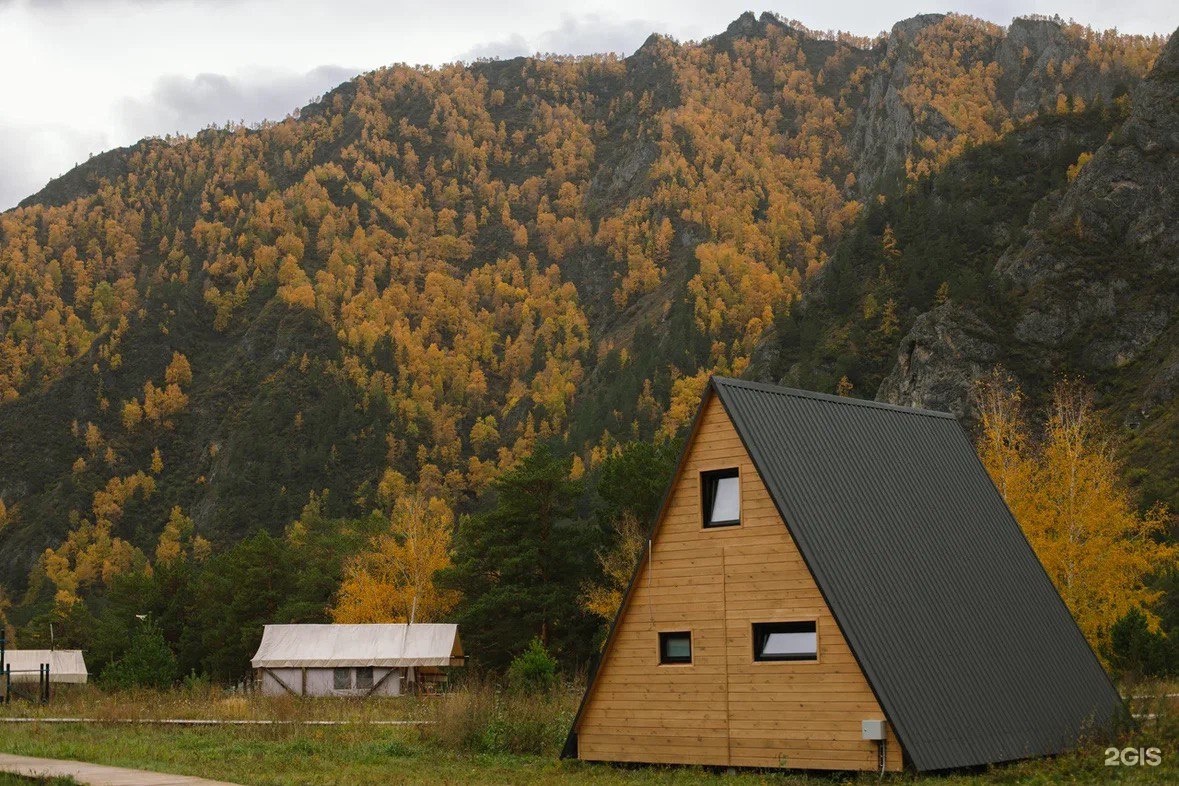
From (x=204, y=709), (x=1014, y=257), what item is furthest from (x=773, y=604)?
(x=1014, y=257)

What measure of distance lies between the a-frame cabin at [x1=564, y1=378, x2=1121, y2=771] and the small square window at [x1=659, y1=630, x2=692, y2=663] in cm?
4

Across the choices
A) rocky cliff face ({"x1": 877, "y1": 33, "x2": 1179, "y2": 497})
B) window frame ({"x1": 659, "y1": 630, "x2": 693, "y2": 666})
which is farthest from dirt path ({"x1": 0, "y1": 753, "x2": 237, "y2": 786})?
rocky cliff face ({"x1": 877, "y1": 33, "x2": 1179, "y2": 497})

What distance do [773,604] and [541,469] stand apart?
1547 inches

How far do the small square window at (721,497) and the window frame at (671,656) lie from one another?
2319mm

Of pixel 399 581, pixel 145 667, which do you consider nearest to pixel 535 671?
pixel 145 667

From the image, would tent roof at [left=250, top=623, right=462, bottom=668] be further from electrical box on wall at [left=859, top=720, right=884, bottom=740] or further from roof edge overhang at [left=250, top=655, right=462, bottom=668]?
electrical box on wall at [left=859, top=720, right=884, bottom=740]

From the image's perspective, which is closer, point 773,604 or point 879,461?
point 773,604

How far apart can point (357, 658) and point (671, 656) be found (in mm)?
42620

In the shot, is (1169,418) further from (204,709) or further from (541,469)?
(204,709)

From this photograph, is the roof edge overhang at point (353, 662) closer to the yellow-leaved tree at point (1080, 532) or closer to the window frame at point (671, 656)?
the yellow-leaved tree at point (1080, 532)

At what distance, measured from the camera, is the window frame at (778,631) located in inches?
947

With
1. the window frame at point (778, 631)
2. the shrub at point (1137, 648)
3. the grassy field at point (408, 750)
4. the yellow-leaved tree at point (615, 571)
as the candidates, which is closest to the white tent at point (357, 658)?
the yellow-leaved tree at point (615, 571)

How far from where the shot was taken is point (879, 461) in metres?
27.4

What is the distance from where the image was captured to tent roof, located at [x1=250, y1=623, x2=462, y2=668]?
2557 inches
